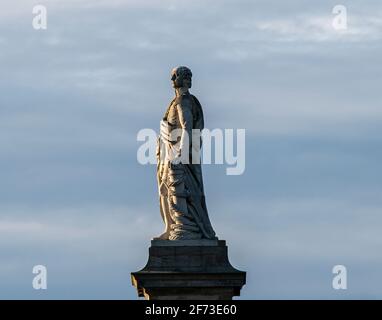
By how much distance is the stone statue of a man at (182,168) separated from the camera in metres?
70.4

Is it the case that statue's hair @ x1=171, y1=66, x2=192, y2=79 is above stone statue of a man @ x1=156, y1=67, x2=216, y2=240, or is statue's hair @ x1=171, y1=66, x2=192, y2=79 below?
above

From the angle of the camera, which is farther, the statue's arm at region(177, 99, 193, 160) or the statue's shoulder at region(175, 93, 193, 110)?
the statue's shoulder at region(175, 93, 193, 110)

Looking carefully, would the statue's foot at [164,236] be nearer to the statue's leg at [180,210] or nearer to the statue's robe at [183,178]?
the statue's robe at [183,178]

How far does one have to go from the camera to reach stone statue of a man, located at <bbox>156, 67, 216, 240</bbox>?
70438 mm

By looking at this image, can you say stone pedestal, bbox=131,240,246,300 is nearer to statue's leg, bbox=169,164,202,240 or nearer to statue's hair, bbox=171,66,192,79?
statue's leg, bbox=169,164,202,240

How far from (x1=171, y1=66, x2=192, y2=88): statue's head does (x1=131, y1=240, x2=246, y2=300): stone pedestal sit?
410 cm

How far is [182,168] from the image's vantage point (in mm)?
70688

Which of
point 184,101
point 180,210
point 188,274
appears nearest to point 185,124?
point 184,101

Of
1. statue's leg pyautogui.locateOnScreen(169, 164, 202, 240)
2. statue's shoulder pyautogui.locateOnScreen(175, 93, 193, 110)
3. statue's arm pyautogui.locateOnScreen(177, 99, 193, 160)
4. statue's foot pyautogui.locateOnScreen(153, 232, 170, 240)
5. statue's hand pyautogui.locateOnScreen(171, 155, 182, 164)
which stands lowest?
statue's foot pyautogui.locateOnScreen(153, 232, 170, 240)

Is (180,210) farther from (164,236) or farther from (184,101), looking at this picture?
(184,101)

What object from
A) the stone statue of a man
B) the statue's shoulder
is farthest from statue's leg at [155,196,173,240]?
the statue's shoulder
